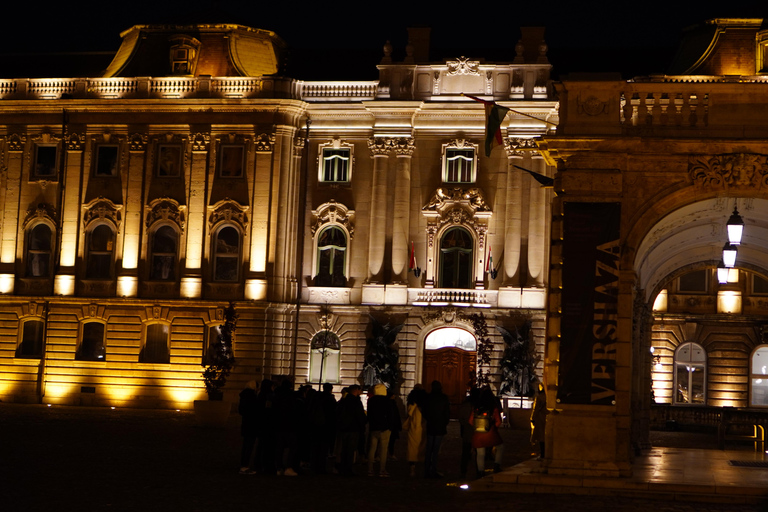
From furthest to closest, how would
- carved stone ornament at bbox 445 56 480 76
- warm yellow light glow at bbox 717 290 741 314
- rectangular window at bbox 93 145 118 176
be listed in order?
rectangular window at bbox 93 145 118 176 → carved stone ornament at bbox 445 56 480 76 → warm yellow light glow at bbox 717 290 741 314

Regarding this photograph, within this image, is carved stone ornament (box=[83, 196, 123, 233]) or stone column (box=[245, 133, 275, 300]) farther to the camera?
carved stone ornament (box=[83, 196, 123, 233])

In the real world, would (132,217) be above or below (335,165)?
below

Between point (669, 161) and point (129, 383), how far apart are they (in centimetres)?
3196

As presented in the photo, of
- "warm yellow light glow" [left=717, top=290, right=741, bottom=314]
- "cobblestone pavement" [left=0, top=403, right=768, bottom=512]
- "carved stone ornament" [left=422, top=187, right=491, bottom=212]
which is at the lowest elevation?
"cobblestone pavement" [left=0, top=403, right=768, bottom=512]

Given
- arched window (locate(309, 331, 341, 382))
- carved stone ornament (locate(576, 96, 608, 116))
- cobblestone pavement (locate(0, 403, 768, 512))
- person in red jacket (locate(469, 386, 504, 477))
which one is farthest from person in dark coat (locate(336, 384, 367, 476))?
arched window (locate(309, 331, 341, 382))

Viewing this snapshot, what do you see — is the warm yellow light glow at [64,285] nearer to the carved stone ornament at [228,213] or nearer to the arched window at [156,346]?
the arched window at [156,346]

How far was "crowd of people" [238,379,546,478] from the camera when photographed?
1984 cm

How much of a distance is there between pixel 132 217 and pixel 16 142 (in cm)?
631

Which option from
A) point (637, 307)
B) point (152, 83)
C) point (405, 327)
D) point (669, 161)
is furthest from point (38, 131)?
point (669, 161)

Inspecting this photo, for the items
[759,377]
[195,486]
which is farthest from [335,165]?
[195,486]

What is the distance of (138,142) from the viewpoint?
47844 millimetres

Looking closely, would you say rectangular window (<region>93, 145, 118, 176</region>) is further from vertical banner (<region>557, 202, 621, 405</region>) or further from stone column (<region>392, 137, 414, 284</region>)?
vertical banner (<region>557, 202, 621, 405</region>)

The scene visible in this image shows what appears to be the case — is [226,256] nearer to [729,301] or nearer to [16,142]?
[16,142]

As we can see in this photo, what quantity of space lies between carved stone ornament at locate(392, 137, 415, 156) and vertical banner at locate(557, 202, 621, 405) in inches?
1088
